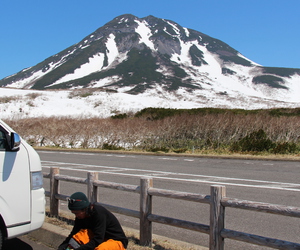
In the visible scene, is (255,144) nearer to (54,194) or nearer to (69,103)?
(54,194)

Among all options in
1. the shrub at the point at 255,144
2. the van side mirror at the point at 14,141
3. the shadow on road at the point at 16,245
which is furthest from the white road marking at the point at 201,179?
the shrub at the point at 255,144

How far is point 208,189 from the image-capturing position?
10773 millimetres

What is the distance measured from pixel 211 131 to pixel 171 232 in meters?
20.5

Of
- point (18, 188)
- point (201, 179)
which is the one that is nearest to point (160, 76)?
point (201, 179)

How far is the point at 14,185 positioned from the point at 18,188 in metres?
0.08

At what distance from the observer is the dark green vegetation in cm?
2408

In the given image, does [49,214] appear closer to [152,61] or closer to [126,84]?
[126,84]

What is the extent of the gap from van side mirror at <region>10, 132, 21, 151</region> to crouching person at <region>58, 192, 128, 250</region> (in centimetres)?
114

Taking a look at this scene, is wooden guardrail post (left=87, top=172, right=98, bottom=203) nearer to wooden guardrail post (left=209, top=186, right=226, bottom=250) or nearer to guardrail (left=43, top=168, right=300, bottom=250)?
guardrail (left=43, top=168, right=300, bottom=250)

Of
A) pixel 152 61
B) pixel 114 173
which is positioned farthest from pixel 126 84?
pixel 114 173

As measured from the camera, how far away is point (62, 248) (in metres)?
4.91

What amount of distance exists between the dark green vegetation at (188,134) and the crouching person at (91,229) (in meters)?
18.1

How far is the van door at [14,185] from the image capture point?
5.26 metres

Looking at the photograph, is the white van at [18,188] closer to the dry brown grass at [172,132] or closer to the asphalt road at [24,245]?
the asphalt road at [24,245]
